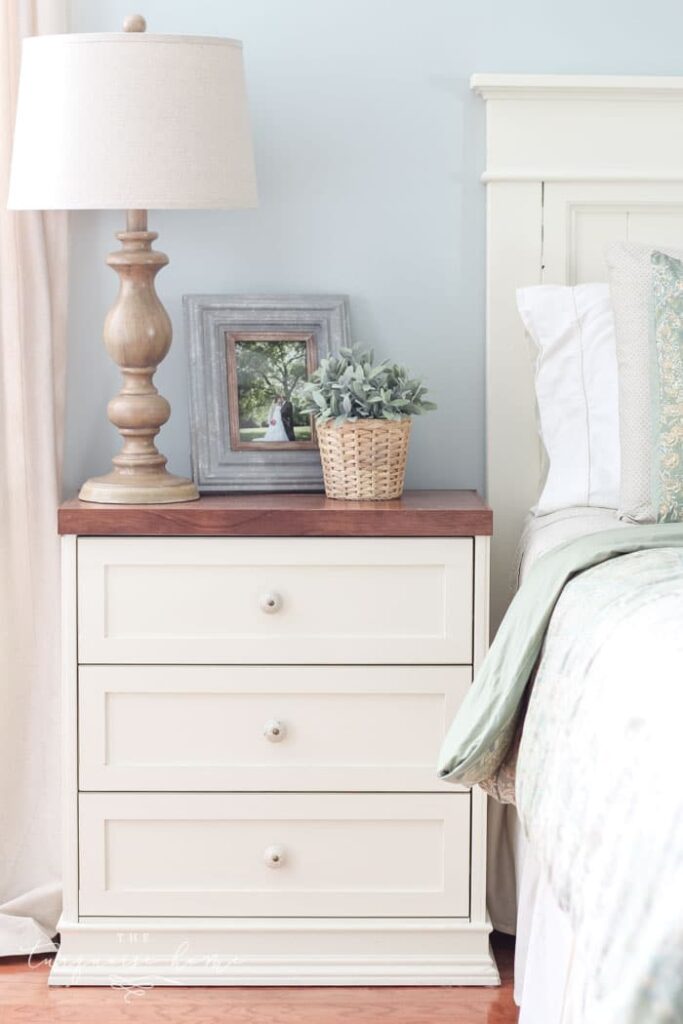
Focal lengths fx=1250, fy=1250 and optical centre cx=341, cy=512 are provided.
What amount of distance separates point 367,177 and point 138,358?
1.87 ft

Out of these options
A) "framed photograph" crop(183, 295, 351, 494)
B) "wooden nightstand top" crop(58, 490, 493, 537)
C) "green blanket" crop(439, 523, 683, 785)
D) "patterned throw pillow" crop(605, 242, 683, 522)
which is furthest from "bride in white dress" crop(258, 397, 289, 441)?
"green blanket" crop(439, 523, 683, 785)

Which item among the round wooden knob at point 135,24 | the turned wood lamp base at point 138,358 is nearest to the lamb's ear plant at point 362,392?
the turned wood lamp base at point 138,358

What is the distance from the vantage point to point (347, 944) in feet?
6.85

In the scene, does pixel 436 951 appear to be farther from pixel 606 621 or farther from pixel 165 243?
pixel 165 243

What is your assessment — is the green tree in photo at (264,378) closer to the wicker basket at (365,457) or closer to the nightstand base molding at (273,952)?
the wicker basket at (365,457)

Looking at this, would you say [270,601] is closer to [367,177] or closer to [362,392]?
[362,392]

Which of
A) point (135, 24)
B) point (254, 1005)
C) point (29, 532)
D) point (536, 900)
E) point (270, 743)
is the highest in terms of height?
point (135, 24)

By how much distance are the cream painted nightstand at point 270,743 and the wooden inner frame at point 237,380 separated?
22 cm

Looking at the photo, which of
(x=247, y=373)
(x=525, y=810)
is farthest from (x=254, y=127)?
(x=525, y=810)

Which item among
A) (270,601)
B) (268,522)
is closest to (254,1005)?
(270,601)

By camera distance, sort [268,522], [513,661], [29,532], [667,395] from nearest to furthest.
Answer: [513,661], [667,395], [268,522], [29,532]

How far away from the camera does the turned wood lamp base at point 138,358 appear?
6.88ft

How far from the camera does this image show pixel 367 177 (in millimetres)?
2320

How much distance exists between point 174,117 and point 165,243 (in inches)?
15.9
